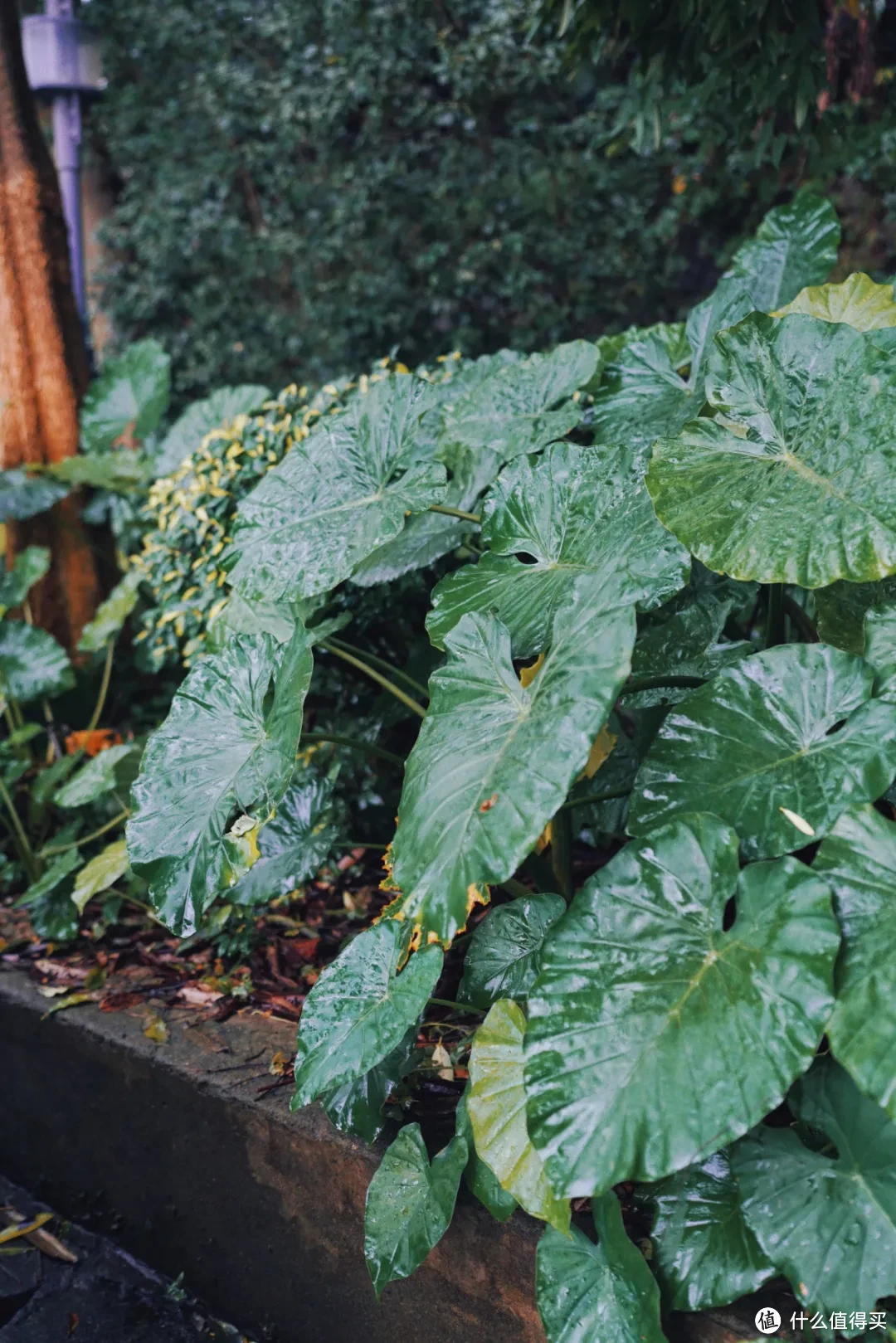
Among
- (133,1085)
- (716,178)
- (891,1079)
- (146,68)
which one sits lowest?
(133,1085)

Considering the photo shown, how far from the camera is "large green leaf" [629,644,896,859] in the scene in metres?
1.22

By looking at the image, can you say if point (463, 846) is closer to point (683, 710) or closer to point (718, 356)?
point (683, 710)

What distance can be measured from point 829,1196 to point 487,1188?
0.41 m

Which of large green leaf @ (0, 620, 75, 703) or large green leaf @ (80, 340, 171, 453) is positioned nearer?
large green leaf @ (0, 620, 75, 703)

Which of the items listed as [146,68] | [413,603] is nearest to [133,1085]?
[413,603]

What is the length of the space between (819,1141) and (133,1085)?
4.21 feet

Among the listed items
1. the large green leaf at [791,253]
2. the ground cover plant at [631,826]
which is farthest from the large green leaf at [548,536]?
the large green leaf at [791,253]

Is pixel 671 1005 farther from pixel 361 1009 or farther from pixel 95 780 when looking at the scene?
pixel 95 780

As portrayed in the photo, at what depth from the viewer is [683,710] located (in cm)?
134

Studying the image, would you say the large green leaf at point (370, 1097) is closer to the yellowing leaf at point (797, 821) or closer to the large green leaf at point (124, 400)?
the yellowing leaf at point (797, 821)

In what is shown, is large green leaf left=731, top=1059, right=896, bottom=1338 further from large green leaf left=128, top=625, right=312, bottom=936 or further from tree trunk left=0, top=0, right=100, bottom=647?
tree trunk left=0, top=0, right=100, bottom=647

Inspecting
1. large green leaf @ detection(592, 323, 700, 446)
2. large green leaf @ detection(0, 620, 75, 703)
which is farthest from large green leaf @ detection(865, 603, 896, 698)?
large green leaf @ detection(0, 620, 75, 703)

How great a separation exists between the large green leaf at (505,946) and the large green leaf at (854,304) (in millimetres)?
1074

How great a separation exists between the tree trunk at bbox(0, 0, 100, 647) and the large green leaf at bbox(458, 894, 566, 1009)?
246cm
